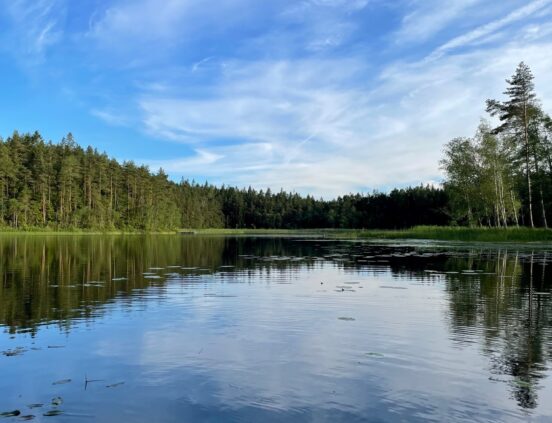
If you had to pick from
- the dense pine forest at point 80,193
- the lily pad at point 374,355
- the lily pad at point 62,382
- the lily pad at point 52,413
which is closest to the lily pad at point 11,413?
the lily pad at point 52,413

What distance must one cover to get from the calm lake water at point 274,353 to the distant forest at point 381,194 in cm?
5310

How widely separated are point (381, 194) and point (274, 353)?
19335cm

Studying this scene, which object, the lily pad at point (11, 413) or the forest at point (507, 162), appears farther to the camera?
the forest at point (507, 162)

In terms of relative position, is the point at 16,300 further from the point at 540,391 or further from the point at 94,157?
the point at 94,157

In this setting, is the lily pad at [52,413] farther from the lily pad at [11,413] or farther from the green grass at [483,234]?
the green grass at [483,234]

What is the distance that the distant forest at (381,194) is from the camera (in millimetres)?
69312

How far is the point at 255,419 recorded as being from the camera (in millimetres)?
7402

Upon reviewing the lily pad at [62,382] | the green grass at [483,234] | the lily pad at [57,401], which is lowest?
the lily pad at [57,401]

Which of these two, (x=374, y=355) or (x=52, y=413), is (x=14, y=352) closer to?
(x=52, y=413)

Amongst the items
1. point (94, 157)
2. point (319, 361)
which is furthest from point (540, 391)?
point (94, 157)

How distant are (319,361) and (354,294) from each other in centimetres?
1008

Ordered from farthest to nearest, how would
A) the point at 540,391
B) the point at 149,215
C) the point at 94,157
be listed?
the point at 149,215
the point at 94,157
the point at 540,391

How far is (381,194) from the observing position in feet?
655

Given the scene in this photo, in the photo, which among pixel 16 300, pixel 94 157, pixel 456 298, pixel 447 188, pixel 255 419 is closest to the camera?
pixel 255 419
